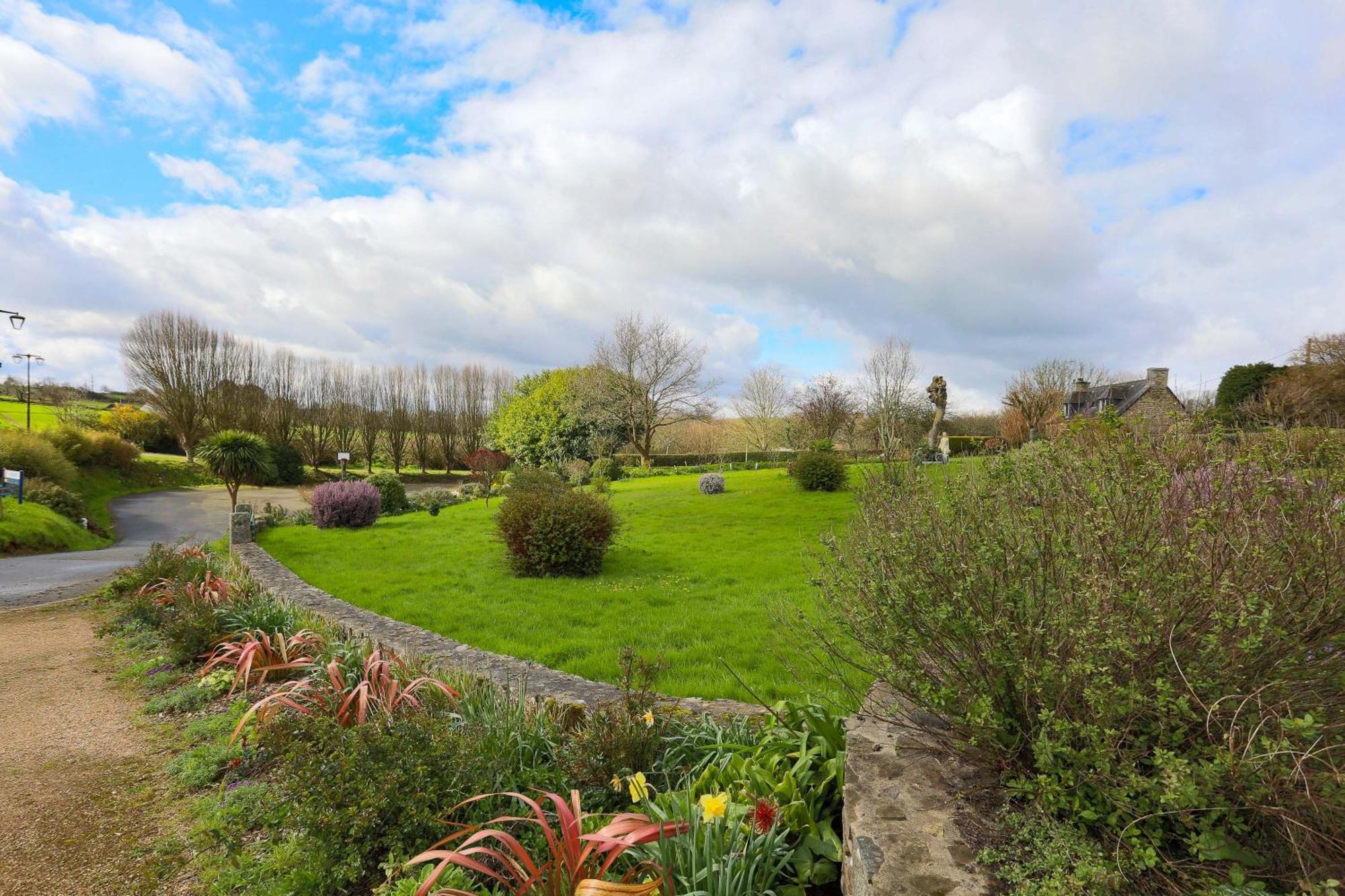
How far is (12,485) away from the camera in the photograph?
15180mm

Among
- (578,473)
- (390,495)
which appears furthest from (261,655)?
(578,473)

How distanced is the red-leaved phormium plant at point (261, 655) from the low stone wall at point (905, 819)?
15.4 ft

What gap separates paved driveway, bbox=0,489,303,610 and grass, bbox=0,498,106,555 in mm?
713

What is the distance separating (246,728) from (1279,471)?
19.1 ft

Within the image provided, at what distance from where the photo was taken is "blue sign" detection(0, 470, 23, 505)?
48.9ft

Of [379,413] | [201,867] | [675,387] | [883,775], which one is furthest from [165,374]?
[883,775]

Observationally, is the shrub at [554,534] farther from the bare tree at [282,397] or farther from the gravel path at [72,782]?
the bare tree at [282,397]

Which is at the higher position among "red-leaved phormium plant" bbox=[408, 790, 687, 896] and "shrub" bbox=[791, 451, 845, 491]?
"shrub" bbox=[791, 451, 845, 491]

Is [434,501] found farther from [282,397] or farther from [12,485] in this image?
[282,397]

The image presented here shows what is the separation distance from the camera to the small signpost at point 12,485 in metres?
14.9

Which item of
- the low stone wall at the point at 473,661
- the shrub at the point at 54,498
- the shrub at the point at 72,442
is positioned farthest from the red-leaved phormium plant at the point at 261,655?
the shrub at the point at 72,442

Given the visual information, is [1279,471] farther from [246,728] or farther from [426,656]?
[246,728]

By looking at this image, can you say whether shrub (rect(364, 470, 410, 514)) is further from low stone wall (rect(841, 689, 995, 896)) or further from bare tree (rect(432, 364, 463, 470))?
bare tree (rect(432, 364, 463, 470))

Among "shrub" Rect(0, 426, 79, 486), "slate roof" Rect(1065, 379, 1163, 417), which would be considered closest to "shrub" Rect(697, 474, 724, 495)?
"shrub" Rect(0, 426, 79, 486)
